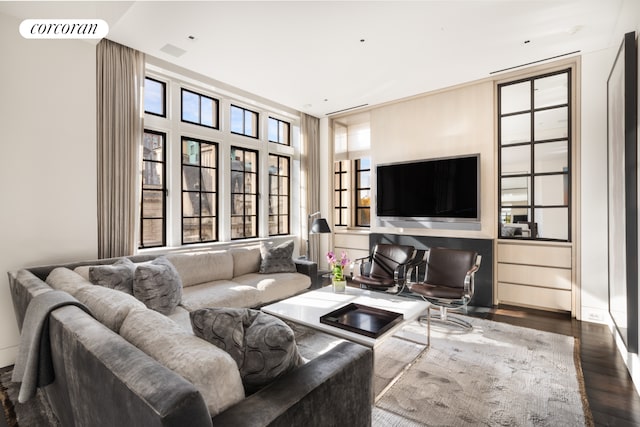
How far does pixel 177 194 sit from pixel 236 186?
1.05 m

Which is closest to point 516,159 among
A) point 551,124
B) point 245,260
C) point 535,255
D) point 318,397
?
point 551,124

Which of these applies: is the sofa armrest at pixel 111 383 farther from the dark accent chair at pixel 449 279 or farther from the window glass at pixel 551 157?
the window glass at pixel 551 157

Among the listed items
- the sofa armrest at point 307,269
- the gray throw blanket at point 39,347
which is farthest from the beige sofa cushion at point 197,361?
the sofa armrest at point 307,269

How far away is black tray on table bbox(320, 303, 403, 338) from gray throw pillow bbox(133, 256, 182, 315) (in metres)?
1.35

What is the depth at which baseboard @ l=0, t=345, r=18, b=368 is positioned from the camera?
8.67 ft

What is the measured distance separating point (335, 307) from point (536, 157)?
3.33 metres

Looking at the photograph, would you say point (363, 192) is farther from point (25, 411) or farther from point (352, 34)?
point (25, 411)

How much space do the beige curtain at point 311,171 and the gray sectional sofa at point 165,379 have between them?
4.16 metres

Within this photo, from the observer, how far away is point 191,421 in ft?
2.65

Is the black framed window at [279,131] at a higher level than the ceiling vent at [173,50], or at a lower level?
lower

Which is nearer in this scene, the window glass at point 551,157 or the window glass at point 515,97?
the window glass at point 551,157

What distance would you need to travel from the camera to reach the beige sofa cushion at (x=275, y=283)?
350 centimetres

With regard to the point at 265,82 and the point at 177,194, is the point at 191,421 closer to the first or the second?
the point at 177,194

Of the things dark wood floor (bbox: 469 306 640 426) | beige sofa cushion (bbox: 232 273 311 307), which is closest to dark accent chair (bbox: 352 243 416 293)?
beige sofa cushion (bbox: 232 273 311 307)
